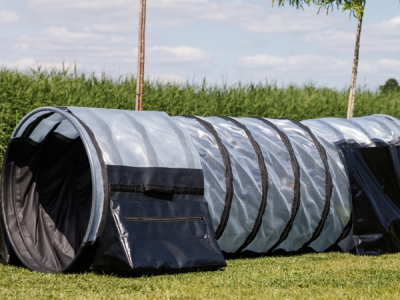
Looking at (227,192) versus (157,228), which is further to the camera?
(227,192)

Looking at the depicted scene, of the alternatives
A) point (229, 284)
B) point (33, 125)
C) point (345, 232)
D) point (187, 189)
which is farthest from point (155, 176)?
point (345, 232)

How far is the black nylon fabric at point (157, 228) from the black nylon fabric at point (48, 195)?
1329 mm

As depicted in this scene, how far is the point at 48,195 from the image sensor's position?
782cm

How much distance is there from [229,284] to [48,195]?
2872 mm

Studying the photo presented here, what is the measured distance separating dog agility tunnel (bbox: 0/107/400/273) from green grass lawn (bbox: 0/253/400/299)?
22cm

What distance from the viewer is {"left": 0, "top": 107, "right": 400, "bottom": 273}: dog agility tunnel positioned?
20.5 ft

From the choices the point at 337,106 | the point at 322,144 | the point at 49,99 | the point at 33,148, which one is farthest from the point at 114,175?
the point at 337,106

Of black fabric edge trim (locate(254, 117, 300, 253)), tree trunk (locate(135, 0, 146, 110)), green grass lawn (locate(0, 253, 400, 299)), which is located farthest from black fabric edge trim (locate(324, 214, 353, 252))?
tree trunk (locate(135, 0, 146, 110))

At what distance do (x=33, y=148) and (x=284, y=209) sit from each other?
2.81 meters

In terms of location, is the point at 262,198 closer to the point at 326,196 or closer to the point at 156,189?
the point at 326,196

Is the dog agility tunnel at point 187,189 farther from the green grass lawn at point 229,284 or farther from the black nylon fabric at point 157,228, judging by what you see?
the green grass lawn at point 229,284

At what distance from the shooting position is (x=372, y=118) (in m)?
9.26

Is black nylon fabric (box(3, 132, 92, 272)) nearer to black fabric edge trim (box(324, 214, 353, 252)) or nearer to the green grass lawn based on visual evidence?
the green grass lawn

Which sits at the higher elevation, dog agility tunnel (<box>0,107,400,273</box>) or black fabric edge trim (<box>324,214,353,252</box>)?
dog agility tunnel (<box>0,107,400,273</box>)
